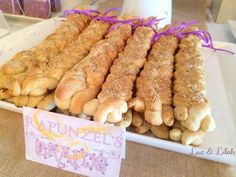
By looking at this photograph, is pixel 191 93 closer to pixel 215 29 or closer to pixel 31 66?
pixel 31 66

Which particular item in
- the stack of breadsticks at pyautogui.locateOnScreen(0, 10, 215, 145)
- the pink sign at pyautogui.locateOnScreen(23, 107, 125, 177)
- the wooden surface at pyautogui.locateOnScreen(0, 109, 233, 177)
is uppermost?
the stack of breadsticks at pyautogui.locateOnScreen(0, 10, 215, 145)

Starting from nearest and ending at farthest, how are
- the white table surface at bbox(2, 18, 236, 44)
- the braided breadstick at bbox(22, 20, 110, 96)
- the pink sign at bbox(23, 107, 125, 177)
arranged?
1. the pink sign at bbox(23, 107, 125, 177)
2. the braided breadstick at bbox(22, 20, 110, 96)
3. the white table surface at bbox(2, 18, 236, 44)

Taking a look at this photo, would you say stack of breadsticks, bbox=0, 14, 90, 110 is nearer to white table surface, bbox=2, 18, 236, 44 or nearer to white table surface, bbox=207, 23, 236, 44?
white table surface, bbox=2, 18, 236, 44

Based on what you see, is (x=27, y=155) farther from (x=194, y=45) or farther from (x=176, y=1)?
(x=176, y=1)

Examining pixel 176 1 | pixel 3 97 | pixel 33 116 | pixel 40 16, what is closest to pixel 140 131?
pixel 33 116

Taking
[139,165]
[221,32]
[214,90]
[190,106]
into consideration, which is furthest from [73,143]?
[221,32]

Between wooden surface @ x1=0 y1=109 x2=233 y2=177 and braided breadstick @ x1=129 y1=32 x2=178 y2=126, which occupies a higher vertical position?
braided breadstick @ x1=129 y1=32 x2=178 y2=126

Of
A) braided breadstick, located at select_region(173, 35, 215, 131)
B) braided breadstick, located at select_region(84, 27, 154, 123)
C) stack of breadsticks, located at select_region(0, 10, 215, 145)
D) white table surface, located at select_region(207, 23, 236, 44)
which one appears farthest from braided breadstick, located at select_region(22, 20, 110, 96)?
white table surface, located at select_region(207, 23, 236, 44)

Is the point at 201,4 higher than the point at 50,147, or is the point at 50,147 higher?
the point at 201,4
